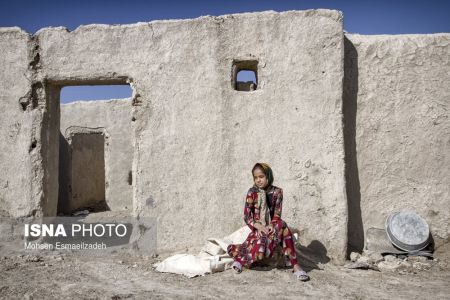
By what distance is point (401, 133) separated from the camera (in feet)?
14.7

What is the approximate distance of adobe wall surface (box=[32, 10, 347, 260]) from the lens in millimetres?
4309

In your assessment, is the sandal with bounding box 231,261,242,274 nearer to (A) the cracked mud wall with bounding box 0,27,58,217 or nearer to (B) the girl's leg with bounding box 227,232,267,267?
(B) the girl's leg with bounding box 227,232,267,267

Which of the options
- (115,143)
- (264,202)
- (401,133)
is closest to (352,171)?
(401,133)

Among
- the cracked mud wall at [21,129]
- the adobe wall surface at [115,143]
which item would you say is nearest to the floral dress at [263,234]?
the cracked mud wall at [21,129]

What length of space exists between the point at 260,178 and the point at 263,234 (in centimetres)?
52

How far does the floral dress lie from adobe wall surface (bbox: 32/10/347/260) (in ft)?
1.80

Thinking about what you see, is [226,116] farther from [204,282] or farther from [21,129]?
[21,129]

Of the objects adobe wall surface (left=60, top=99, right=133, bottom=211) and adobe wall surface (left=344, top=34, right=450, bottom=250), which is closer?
adobe wall surface (left=344, top=34, right=450, bottom=250)

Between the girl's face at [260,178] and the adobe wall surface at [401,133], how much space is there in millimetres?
1270

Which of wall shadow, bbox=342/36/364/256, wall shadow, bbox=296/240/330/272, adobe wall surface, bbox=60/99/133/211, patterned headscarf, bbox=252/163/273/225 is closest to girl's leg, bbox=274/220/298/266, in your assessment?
patterned headscarf, bbox=252/163/273/225

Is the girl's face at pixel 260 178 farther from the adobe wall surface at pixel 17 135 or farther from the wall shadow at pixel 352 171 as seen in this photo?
the adobe wall surface at pixel 17 135

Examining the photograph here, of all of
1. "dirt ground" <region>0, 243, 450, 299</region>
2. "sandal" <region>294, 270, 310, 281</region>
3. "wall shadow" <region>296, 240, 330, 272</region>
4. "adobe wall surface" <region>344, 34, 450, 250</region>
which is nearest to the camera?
"dirt ground" <region>0, 243, 450, 299</region>

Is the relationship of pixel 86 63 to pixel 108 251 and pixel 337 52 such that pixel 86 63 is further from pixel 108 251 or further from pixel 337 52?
pixel 337 52

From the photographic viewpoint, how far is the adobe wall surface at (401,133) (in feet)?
14.6
